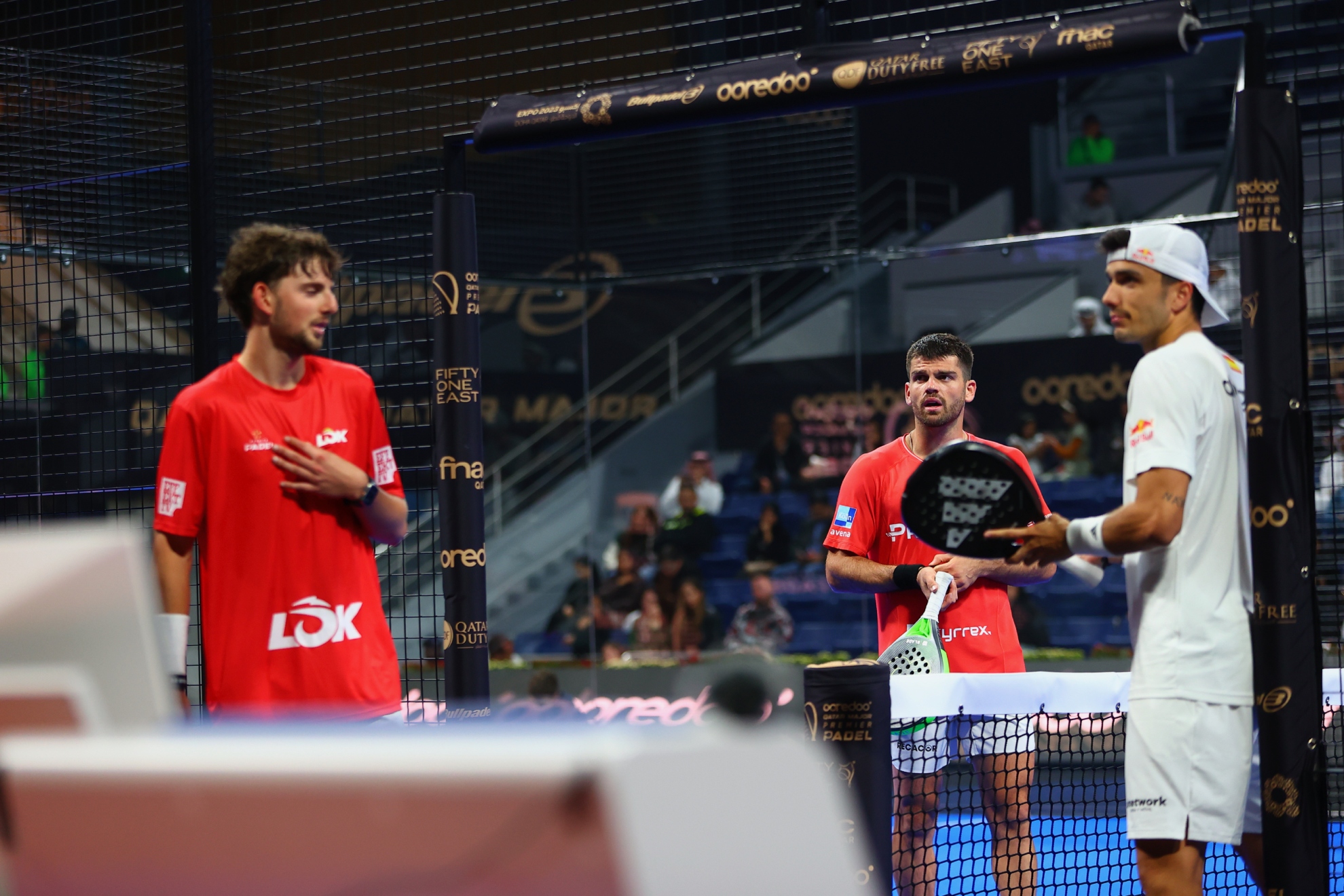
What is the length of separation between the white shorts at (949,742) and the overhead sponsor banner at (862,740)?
0.63 meters

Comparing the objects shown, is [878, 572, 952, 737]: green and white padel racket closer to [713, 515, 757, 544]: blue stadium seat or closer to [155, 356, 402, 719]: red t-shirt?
[155, 356, 402, 719]: red t-shirt

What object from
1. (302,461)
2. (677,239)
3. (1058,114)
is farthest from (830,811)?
(1058,114)

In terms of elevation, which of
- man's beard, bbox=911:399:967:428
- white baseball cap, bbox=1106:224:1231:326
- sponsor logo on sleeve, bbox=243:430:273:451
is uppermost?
white baseball cap, bbox=1106:224:1231:326

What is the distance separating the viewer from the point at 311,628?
3.60 m

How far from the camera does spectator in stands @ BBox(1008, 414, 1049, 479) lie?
11.4 metres

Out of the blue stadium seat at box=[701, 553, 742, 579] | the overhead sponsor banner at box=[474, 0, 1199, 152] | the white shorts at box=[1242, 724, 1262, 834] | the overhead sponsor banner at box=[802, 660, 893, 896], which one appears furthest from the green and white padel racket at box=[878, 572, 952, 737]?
the blue stadium seat at box=[701, 553, 742, 579]

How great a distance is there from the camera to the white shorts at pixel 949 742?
4.22 m


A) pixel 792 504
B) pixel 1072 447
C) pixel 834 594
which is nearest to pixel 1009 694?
pixel 834 594

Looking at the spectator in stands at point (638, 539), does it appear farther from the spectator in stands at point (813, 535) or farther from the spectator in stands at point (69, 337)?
the spectator in stands at point (69, 337)

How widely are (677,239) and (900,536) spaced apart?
9.19 meters

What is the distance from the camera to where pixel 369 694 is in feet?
12.0

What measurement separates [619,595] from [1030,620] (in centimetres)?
367

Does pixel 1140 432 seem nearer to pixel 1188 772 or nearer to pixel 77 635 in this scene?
pixel 1188 772

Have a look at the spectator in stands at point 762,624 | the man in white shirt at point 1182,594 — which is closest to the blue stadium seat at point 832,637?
the spectator in stands at point 762,624
